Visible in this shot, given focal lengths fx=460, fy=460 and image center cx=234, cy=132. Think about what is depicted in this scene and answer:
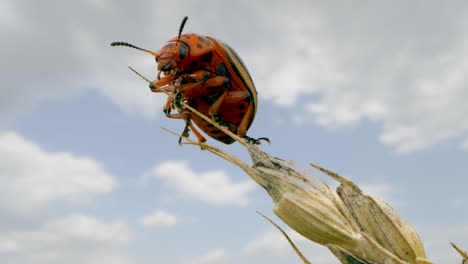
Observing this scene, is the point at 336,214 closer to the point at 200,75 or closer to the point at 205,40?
the point at 200,75

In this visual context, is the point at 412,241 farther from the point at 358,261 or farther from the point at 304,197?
the point at 304,197

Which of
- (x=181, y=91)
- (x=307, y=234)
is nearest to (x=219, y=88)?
(x=181, y=91)

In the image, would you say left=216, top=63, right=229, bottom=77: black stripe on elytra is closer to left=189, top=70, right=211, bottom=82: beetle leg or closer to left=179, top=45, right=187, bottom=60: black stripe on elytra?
left=189, top=70, right=211, bottom=82: beetle leg

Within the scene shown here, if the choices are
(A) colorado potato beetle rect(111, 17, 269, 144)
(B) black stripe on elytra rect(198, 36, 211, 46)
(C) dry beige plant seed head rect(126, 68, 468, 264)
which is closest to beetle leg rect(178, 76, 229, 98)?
(A) colorado potato beetle rect(111, 17, 269, 144)

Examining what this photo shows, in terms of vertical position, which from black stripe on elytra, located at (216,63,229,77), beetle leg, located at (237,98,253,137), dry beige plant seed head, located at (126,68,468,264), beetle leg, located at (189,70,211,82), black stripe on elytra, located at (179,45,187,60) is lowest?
dry beige plant seed head, located at (126,68,468,264)

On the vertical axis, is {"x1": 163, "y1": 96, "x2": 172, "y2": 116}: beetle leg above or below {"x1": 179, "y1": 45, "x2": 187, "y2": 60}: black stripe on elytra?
Result: below

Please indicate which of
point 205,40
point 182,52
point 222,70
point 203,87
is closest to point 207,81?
point 203,87

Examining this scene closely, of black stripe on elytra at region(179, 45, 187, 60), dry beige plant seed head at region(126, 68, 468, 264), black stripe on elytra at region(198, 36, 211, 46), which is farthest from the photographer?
black stripe on elytra at region(198, 36, 211, 46)

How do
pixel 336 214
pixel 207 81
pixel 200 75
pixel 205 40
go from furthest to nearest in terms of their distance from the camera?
1. pixel 205 40
2. pixel 200 75
3. pixel 207 81
4. pixel 336 214
